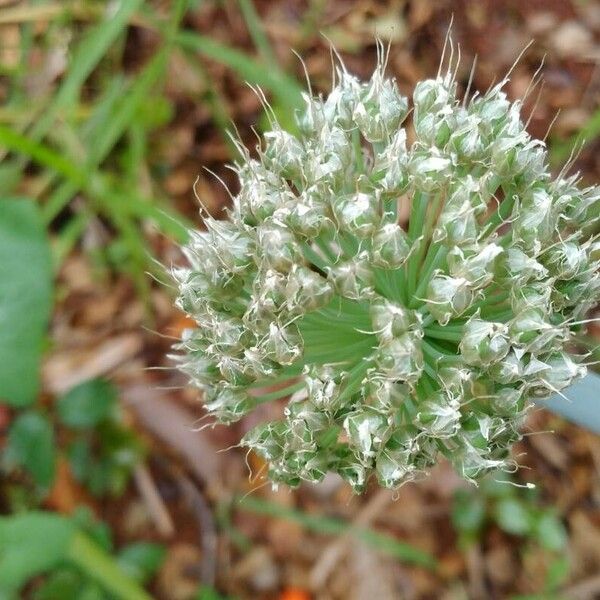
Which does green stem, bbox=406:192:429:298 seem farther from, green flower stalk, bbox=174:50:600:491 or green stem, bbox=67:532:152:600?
green stem, bbox=67:532:152:600

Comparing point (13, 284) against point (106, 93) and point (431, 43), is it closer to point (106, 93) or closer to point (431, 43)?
point (106, 93)

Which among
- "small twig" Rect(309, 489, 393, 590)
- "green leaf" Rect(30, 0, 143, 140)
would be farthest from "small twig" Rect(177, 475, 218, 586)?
"green leaf" Rect(30, 0, 143, 140)

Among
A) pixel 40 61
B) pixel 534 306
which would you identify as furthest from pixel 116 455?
pixel 534 306

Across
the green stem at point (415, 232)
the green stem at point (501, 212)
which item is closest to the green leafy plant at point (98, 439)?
the green stem at point (415, 232)

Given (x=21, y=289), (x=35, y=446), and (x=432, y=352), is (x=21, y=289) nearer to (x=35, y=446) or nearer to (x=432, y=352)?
(x=35, y=446)

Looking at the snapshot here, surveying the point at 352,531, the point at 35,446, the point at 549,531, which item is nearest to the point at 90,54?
the point at 35,446

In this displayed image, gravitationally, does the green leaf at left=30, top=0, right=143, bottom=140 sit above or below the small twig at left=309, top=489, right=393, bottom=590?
above
